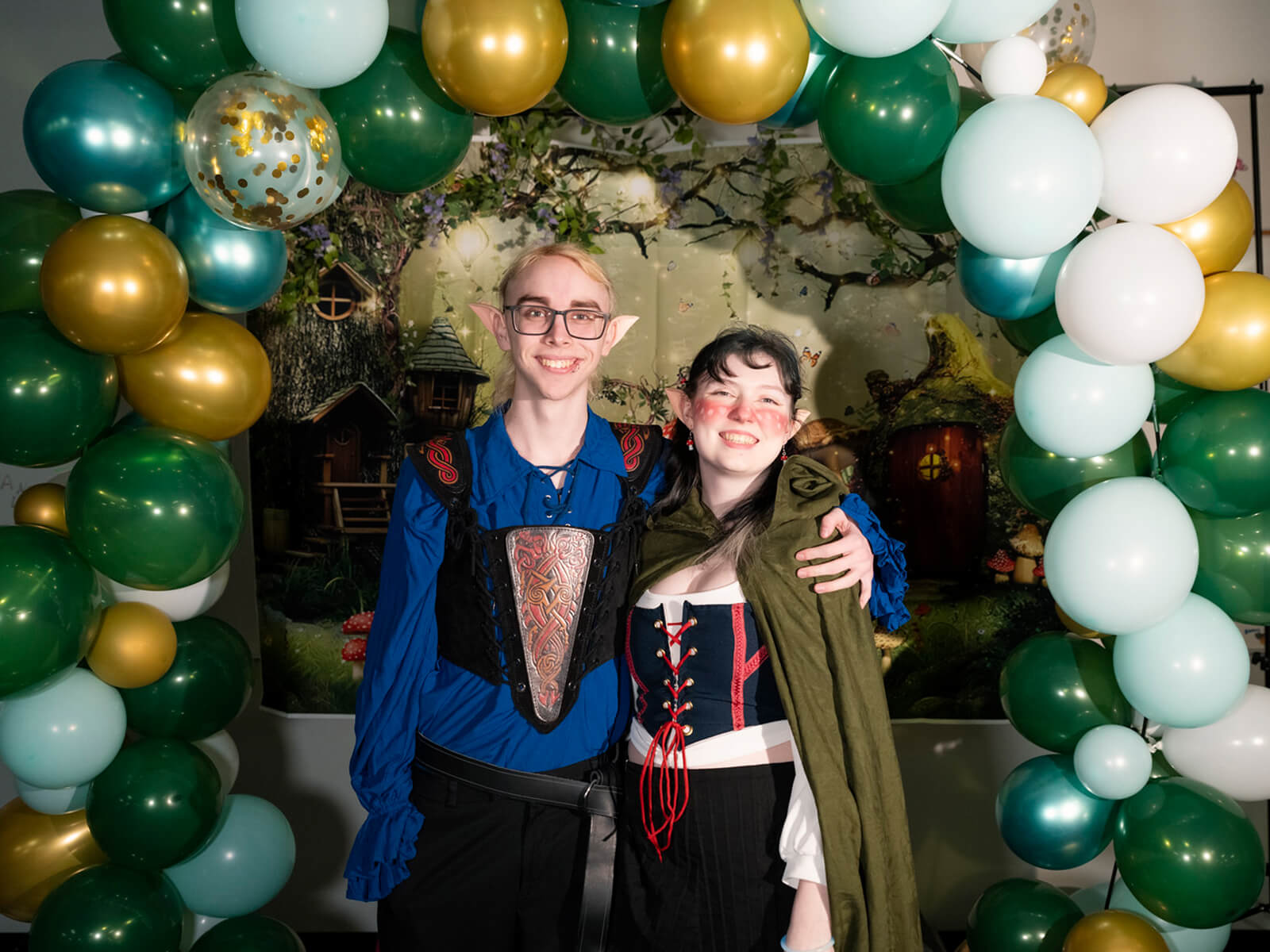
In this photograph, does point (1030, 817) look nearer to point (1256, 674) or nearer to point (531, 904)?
point (531, 904)

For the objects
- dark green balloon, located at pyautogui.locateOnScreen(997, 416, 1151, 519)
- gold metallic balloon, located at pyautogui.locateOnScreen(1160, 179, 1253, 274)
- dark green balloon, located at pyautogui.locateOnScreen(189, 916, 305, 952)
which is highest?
gold metallic balloon, located at pyautogui.locateOnScreen(1160, 179, 1253, 274)

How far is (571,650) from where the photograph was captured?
200cm

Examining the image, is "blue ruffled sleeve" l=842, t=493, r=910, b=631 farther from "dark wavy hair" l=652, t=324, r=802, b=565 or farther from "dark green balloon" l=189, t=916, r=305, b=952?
"dark green balloon" l=189, t=916, r=305, b=952

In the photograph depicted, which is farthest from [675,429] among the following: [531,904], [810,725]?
[531,904]

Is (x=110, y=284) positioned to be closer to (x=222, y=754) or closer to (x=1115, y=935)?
(x=222, y=754)

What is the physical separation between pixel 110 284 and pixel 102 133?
0.96ft

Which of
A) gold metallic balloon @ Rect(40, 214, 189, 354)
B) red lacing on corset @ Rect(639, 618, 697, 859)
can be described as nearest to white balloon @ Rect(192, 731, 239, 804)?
gold metallic balloon @ Rect(40, 214, 189, 354)

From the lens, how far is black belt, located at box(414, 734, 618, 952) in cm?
195

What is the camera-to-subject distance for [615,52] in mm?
1971

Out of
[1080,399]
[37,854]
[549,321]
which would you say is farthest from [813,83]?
[37,854]

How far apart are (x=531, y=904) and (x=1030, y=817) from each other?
106 cm

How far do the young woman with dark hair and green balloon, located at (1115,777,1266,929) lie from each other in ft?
1.75

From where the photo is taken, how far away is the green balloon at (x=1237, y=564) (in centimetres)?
190

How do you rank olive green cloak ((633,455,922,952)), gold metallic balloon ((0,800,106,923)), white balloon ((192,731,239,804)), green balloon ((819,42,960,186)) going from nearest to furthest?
olive green cloak ((633,455,922,952)), green balloon ((819,42,960,186)), gold metallic balloon ((0,800,106,923)), white balloon ((192,731,239,804))
